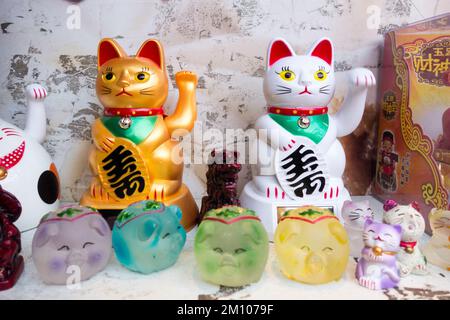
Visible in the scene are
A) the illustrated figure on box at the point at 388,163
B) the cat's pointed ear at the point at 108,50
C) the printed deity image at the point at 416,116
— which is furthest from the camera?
the illustrated figure on box at the point at 388,163

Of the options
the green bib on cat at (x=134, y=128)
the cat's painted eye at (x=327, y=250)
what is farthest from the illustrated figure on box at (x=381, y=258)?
the green bib on cat at (x=134, y=128)

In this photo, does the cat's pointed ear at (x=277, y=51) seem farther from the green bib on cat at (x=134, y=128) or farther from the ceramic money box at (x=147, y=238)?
the ceramic money box at (x=147, y=238)

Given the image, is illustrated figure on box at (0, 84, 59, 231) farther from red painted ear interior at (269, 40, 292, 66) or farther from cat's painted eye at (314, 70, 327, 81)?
cat's painted eye at (314, 70, 327, 81)

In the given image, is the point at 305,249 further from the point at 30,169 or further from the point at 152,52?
the point at 30,169

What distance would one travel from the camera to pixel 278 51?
143 centimetres

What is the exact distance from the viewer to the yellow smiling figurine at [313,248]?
3.51 feet

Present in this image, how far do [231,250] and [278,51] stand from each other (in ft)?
2.34

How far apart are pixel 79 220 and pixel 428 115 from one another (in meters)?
1.13

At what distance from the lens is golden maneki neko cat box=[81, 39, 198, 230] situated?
1378 mm

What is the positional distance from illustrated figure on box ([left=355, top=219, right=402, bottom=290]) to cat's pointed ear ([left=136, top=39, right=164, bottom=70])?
0.86 metres

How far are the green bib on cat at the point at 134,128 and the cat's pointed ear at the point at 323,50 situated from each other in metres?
→ 0.59

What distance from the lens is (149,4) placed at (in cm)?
168

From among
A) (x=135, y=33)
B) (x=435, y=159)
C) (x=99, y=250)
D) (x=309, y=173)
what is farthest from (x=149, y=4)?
(x=435, y=159)

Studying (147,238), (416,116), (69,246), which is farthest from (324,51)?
(69,246)
